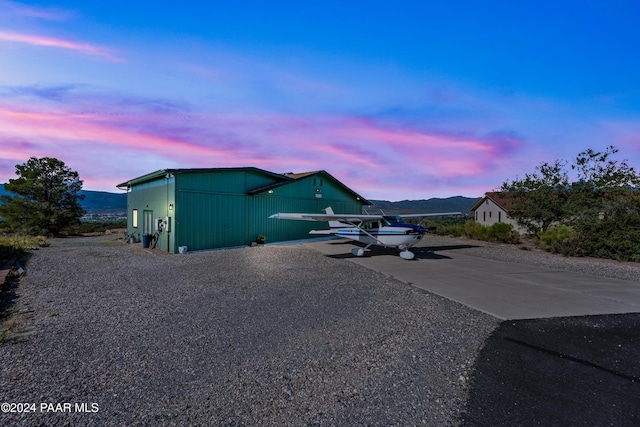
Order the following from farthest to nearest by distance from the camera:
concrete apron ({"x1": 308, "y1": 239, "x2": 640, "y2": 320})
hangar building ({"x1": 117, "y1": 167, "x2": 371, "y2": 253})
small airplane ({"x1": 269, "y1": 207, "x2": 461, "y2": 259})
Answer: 1. hangar building ({"x1": 117, "y1": 167, "x2": 371, "y2": 253})
2. small airplane ({"x1": 269, "y1": 207, "x2": 461, "y2": 259})
3. concrete apron ({"x1": 308, "y1": 239, "x2": 640, "y2": 320})

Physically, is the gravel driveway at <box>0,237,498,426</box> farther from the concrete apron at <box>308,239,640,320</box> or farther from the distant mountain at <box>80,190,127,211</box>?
the distant mountain at <box>80,190,127,211</box>

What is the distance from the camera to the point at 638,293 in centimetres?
763

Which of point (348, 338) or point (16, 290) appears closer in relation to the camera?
point (348, 338)

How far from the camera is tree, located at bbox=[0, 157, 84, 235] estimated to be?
72.9ft

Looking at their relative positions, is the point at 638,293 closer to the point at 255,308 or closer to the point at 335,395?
the point at 335,395

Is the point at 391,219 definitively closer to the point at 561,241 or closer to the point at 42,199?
the point at 561,241

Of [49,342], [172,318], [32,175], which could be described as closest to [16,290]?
[49,342]

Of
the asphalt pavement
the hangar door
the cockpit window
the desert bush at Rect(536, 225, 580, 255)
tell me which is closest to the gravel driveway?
the asphalt pavement

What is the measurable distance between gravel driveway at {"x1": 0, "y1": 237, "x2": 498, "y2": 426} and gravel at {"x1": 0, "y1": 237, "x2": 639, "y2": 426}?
2 centimetres

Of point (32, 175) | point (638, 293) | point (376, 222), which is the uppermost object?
point (32, 175)

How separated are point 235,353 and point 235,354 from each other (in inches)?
1.3

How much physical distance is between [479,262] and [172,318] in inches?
469

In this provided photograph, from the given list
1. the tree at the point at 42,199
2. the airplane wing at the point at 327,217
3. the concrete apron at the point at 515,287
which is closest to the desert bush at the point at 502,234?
the concrete apron at the point at 515,287

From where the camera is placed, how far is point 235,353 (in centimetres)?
403
